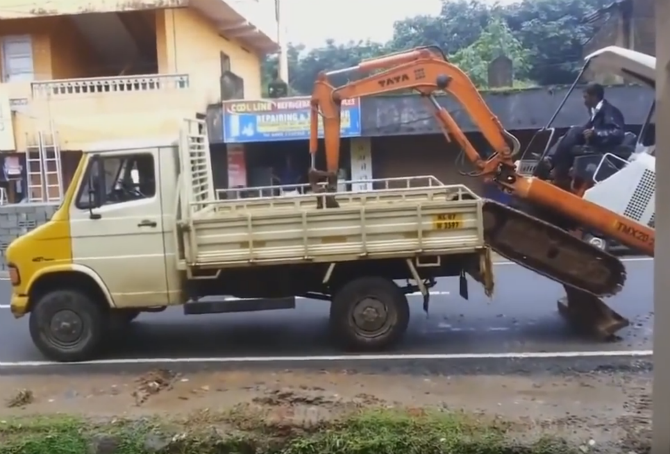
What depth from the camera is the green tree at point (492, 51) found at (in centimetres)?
1597

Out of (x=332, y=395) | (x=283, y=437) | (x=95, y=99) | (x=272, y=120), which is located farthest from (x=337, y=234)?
(x=95, y=99)

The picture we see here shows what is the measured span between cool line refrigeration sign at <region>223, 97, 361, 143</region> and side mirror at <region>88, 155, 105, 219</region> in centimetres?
852

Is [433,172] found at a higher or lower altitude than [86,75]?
lower

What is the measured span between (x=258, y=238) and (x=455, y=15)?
11292 millimetres

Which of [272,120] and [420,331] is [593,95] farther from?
[272,120]

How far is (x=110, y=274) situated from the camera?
7020mm

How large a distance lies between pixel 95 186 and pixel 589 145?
5.03m

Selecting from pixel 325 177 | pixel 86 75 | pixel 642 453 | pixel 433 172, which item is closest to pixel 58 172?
pixel 86 75

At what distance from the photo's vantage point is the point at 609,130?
8.12 m

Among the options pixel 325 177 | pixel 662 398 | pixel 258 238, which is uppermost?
pixel 325 177

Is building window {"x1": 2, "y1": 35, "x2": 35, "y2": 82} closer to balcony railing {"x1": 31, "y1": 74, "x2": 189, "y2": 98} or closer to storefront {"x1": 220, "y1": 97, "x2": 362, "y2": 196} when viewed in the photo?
balcony railing {"x1": 31, "y1": 74, "x2": 189, "y2": 98}

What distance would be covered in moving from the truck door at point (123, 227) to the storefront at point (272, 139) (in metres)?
7.94

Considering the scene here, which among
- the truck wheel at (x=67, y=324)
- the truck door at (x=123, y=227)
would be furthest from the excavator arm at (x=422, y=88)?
the truck wheel at (x=67, y=324)

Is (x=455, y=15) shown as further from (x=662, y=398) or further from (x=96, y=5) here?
(x=662, y=398)
